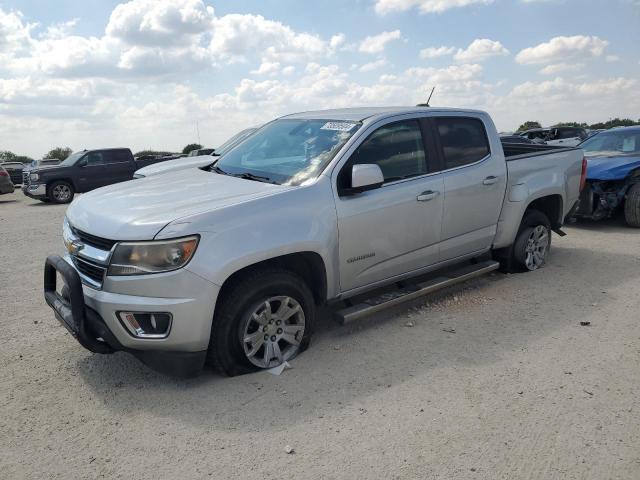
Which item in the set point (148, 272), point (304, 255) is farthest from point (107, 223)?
point (304, 255)

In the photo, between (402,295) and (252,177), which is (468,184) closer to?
(402,295)

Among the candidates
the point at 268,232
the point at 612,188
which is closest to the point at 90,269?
the point at 268,232

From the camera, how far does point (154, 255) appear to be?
3.23 m

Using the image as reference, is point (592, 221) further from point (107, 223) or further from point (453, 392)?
point (107, 223)

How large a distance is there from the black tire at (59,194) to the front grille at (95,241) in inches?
571

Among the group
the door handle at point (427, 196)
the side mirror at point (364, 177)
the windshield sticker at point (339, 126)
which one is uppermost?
the windshield sticker at point (339, 126)

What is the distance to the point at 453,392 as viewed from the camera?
Result: 3.43 m

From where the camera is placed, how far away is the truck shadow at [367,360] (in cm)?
333

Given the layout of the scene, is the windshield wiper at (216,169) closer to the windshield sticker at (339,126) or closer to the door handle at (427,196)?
the windshield sticker at (339,126)

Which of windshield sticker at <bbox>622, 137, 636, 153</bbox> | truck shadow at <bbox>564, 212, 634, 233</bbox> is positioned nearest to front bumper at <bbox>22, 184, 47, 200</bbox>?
truck shadow at <bbox>564, 212, 634, 233</bbox>

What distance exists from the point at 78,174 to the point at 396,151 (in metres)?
15.3

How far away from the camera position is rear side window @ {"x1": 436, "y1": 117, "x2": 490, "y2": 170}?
486 cm

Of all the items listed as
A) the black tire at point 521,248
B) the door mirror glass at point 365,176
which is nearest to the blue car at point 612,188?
the black tire at point 521,248

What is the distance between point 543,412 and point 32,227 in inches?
421
